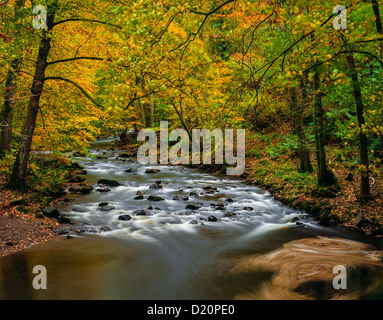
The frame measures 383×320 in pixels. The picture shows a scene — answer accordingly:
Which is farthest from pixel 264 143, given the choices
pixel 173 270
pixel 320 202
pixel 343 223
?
pixel 173 270

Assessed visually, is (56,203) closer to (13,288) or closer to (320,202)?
(13,288)

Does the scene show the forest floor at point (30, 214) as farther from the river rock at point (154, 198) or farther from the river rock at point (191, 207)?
the river rock at point (191, 207)

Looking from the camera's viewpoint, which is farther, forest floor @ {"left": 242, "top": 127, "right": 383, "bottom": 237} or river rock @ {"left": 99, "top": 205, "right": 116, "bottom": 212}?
river rock @ {"left": 99, "top": 205, "right": 116, "bottom": 212}

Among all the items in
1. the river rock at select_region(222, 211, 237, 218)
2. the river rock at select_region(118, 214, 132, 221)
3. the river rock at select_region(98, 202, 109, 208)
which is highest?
the river rock at select_region(98, 202, 109, 208)

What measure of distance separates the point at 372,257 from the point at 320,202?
3.42 meters

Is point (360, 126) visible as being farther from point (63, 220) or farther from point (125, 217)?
point (63, 220)

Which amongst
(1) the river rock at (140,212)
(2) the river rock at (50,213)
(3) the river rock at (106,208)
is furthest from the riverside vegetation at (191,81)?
(1) the river rock at (140,212)

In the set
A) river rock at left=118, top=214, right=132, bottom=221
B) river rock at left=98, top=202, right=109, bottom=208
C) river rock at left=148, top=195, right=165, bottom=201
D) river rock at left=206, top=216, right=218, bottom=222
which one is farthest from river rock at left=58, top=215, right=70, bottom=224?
river rock at left=206, top=216, right=218, bottom=222

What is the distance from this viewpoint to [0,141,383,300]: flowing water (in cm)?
546

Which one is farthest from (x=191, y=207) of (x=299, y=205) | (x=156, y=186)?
(x=299, y=205)

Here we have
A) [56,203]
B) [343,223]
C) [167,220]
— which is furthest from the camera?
[56,203]

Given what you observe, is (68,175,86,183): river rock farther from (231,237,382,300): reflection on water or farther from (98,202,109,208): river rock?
(231,237,382,300): reflection on water

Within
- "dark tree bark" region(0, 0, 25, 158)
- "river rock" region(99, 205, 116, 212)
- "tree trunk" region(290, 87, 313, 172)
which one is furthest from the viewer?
"tree trunk" region(290, 87, 313, 172)
